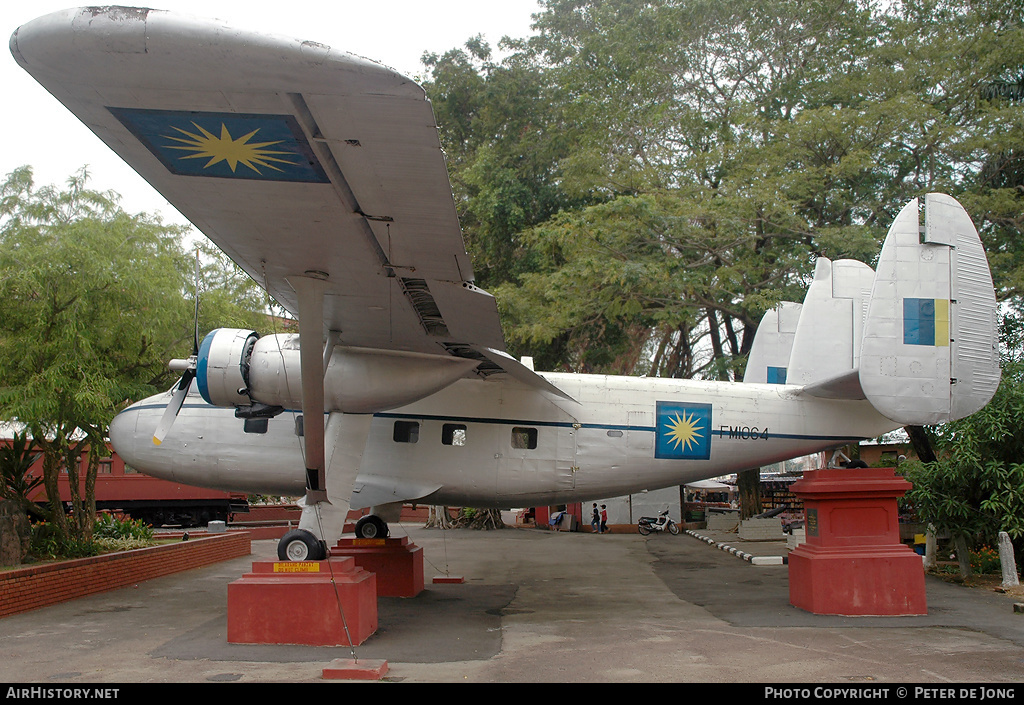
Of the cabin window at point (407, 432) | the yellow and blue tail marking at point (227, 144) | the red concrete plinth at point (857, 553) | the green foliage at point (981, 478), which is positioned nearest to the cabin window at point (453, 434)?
the cabin window at point (407, 432)

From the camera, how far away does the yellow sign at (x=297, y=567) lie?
25.9 feet

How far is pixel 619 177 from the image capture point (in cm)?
2083

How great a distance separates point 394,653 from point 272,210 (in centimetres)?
445

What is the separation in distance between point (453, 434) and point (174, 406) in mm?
3696

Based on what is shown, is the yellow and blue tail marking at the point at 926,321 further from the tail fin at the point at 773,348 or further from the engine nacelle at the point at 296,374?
the engine nacelle at the point at 296,374

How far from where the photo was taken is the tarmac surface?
6363mm

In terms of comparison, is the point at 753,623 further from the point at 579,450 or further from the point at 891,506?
the point at 579,450

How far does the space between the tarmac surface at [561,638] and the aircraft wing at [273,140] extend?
367 cm

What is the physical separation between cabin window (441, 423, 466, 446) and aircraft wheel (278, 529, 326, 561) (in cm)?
257

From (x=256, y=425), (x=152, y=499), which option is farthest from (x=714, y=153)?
(x=152, y=499)

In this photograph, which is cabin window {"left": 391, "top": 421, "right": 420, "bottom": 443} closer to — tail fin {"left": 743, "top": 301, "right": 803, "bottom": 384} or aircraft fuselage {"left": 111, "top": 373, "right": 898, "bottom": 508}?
aircraft fuselage {"left": 111, "top": 373, "right": 898, "bottom": 508}

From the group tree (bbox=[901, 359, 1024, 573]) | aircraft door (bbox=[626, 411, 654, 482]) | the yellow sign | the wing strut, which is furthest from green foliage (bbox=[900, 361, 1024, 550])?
the yellow sign

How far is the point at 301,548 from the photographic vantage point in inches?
324
